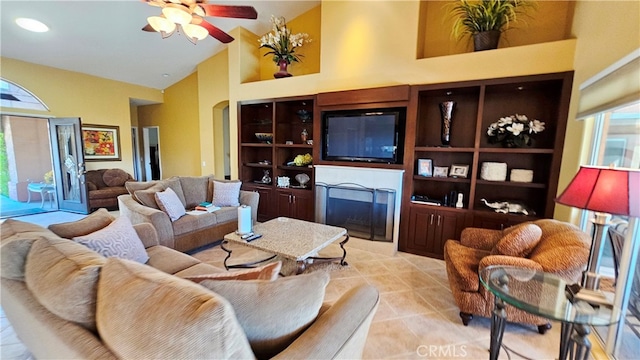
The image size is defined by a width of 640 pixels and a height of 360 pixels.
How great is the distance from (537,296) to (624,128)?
1569 millimetres

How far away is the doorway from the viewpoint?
7.77 meters

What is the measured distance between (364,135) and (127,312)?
337 centimetres

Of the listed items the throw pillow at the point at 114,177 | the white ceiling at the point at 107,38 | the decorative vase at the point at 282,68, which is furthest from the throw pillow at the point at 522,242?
the throw pillow at the point at 114,177

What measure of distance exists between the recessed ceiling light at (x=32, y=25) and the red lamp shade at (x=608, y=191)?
6.67m

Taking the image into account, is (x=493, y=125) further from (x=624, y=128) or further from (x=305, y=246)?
(x=305, y=246)

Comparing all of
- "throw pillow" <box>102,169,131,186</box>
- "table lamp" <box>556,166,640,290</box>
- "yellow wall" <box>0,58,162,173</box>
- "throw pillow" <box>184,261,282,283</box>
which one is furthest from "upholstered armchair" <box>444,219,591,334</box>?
"yellow wall" <box>0,58,162,173</box>

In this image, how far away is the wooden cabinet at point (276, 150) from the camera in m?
4.46

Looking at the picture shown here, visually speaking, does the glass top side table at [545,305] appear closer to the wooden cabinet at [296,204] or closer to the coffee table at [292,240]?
the coffee table at [292,240]

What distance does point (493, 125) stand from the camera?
3.14m

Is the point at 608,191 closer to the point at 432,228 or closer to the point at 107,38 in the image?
the point at 432,228

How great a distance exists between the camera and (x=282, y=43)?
4.38 m

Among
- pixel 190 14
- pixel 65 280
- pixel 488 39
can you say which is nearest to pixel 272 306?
pixel 65 280

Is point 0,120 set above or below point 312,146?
above

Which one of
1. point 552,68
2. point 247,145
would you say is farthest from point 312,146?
point 552,68
